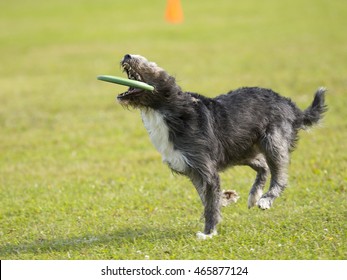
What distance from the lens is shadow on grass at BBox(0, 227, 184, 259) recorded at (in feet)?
24.8

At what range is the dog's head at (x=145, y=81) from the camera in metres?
7.32

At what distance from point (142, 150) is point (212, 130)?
19.2 ft

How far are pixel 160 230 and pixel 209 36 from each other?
2407cm

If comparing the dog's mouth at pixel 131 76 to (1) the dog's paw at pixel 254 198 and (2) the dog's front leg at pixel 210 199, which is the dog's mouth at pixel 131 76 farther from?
(1) the dog's paw at pixel 254 198

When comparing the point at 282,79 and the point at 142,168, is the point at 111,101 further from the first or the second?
the point at 142,168

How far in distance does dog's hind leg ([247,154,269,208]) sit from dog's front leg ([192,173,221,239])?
1.19 meters

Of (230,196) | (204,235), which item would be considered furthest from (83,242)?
(230,196)

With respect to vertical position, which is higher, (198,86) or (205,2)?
(205,2)

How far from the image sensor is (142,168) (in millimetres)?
12031

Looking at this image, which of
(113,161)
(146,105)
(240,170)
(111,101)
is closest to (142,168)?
(113,161)

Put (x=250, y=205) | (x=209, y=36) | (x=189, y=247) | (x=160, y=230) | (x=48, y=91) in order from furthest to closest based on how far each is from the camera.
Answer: (x=209, y=36) → (x=48, y=91) → (x=250, y=205) → (x=160, y=230) → (x=189, y=247)

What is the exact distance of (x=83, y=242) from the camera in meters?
7.80

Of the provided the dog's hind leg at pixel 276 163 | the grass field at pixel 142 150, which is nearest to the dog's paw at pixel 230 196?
the grass field at pixel 142 150

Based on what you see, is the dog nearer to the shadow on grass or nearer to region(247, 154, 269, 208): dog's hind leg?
region(247, 154, 269, 208): dog's hind leg
